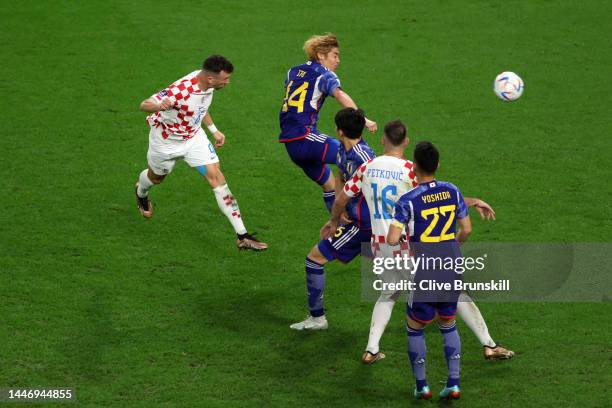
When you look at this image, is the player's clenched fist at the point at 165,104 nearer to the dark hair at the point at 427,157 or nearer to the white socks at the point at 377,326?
the white socks at the point at 377,326

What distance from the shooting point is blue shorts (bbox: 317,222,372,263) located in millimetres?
9172

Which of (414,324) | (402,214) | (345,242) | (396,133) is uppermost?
(396,133)

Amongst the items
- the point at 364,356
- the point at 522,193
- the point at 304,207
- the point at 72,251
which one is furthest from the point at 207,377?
the point at 522,193

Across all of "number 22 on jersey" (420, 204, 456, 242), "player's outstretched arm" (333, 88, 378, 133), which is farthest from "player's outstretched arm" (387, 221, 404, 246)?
"player's outstretched arm" (333, 88, 378, 133)

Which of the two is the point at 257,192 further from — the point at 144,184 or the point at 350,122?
the point at 350,122

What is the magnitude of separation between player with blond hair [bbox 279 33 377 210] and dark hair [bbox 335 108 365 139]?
2009 mm

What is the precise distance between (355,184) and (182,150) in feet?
11.4

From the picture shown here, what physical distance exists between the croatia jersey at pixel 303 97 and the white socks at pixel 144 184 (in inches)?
69.2

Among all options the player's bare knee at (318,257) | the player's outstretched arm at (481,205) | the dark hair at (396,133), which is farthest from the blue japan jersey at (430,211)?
the player's bare knee at (318,257)

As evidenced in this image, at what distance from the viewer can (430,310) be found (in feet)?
26.1

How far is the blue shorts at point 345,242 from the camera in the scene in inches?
361

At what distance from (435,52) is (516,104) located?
8.31ft

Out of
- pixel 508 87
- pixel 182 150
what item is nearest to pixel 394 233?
pixel 182 150

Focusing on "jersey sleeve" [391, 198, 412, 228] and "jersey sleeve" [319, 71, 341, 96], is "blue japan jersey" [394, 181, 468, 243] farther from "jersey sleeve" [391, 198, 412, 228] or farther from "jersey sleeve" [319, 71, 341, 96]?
"jersey sleeve" [319, 71, 341, 96]
